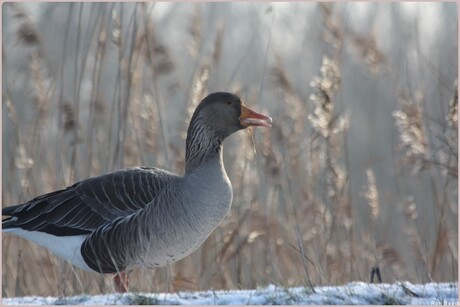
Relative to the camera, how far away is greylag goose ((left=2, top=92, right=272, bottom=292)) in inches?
216

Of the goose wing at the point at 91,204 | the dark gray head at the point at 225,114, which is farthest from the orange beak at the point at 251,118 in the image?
the goose wing at the point at 91,204

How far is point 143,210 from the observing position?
221 inches

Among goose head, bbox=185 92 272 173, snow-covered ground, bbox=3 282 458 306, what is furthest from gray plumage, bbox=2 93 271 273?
snow-covered ground, bbox=3 282 458 306

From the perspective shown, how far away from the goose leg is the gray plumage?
0.07 metres

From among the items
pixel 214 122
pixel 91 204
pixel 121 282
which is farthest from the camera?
pixel 214 122

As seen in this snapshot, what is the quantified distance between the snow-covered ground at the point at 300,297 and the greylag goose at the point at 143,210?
1.11 meters

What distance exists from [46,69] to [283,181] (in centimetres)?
207

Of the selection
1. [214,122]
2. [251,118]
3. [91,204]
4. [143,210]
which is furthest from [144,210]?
[251,118]

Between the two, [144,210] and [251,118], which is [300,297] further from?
[251,118]

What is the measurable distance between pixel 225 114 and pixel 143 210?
88 cm

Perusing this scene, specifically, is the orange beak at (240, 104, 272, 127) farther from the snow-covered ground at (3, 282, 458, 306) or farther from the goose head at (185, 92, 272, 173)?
the snow-covered ground at (3, 282, 458, 306)

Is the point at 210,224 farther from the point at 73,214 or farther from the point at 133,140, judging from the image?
the point at 133,140

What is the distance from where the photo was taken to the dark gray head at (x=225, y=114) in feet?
19.2

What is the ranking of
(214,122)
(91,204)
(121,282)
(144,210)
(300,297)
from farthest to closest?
(214,122), (91,204), (144,210), (121,282), (300,297)
